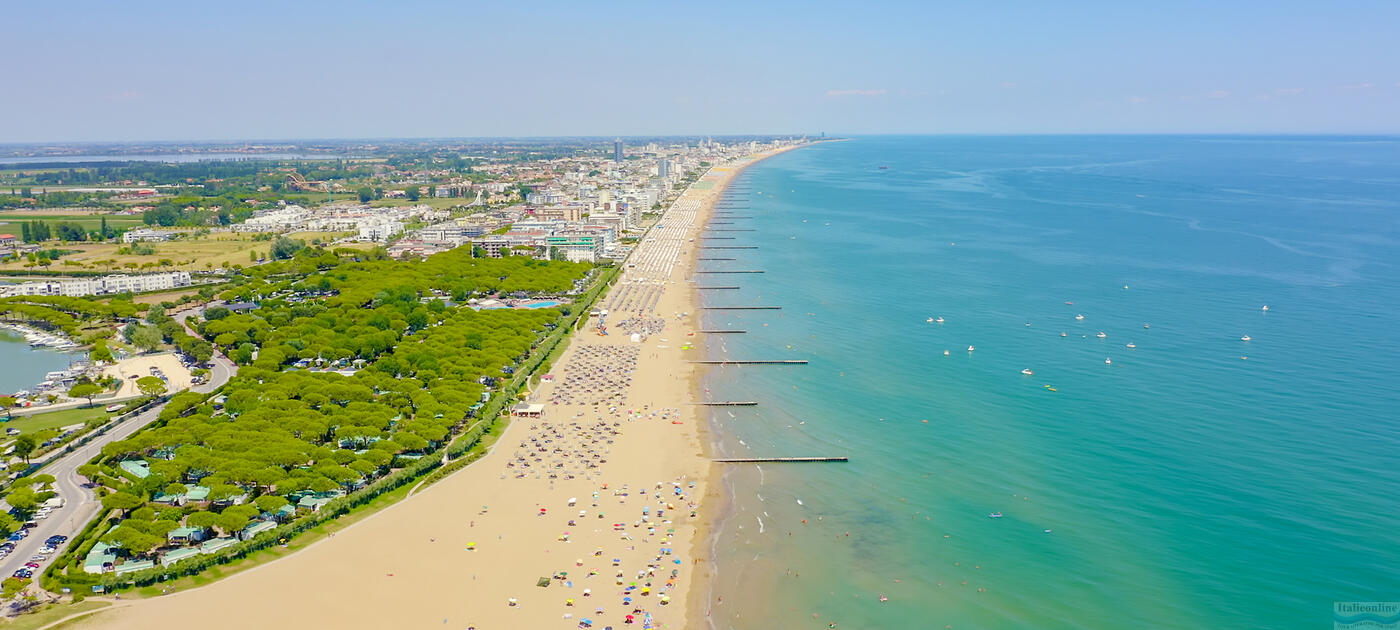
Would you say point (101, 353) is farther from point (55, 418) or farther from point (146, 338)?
point (55, 418)

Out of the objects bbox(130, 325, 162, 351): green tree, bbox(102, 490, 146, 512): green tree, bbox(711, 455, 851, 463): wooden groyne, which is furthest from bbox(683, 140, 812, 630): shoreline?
bbox(130, 325, 162, 351): green tree

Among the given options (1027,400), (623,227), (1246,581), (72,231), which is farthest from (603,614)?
(72,231)

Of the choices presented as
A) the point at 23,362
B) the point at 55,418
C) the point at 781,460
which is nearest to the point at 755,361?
the point at 781,460

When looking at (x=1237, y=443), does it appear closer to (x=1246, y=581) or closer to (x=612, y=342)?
(x=1246, y=581)

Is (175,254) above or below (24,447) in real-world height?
above

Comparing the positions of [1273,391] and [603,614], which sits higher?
[1273,391]

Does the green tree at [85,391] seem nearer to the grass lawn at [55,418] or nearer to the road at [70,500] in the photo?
the grass lawn at [55,418]
